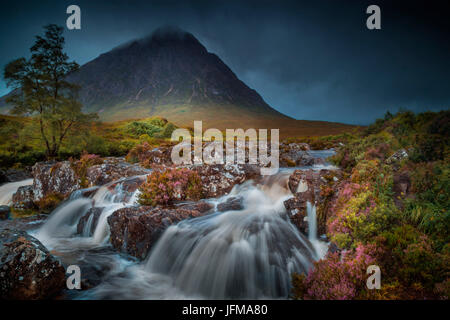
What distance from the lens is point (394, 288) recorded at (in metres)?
3.42

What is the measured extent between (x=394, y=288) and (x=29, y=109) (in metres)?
24.4

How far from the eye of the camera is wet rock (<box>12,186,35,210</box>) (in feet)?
40.6

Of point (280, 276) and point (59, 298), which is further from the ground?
point (280, 276)

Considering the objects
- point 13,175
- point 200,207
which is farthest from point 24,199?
point 200,207

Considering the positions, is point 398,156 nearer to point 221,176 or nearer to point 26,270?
point 221,176

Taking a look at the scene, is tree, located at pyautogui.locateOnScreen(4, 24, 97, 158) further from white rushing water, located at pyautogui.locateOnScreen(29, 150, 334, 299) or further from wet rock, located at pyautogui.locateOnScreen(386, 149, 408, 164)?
wet rock, located at pyautogui.locateOnScreen(386, 149, 408, 164)

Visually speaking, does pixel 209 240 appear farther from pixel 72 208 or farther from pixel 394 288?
pixel 72 208

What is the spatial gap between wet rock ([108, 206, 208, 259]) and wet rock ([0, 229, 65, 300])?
7.21 ft

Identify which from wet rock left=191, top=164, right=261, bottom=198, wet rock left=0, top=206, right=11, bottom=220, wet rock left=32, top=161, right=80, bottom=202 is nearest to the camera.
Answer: wet rock left=191, top=164, right=261, bottom=198

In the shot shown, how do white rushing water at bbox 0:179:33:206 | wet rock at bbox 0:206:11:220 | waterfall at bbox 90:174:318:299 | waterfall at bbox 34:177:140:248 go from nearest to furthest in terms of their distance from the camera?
waterfall at bbox 90:174:318:299, waterfall at bbox 34:177:140:248, wet rock at bbox 0:206:11:220, white rushing water at bbox 0:179:33:206

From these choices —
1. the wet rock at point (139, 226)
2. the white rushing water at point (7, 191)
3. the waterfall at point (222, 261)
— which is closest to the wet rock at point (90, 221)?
the wet rock at point (139, 226)

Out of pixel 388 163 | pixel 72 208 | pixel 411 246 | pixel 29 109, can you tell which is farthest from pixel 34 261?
pixel 29 109

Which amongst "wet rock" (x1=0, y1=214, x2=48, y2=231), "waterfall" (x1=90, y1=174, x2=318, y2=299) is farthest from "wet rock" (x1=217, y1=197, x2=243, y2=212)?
"wet rock" (x1=0, y1=214, x2=48, y2=231)
